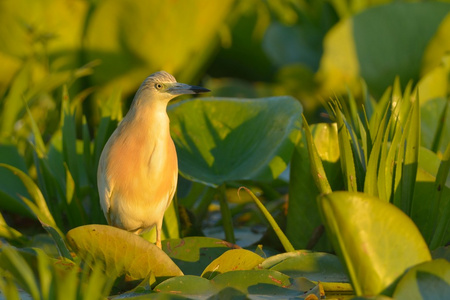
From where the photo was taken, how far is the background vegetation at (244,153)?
1.73m

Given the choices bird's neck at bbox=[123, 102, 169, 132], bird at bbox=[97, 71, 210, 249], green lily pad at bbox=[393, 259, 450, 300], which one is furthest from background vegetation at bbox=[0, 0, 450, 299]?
bird's neck at bbox=[123, 102, 169, 132]

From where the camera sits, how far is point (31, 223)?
9.76 feet

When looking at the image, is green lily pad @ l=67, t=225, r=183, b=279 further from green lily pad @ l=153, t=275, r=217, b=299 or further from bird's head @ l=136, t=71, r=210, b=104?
bird's head @ l=136, t=71, r=210, b=104

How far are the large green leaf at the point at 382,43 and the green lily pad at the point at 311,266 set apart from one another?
1778 mm

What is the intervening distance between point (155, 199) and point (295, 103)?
608mm

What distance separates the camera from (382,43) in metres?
3.73

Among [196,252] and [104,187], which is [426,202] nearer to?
[196,252]

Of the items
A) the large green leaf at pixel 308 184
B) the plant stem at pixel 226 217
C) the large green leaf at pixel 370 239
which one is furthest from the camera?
the plant stem at pixel 226 217

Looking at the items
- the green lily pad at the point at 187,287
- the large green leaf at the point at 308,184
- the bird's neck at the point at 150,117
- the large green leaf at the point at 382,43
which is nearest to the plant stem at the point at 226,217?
the large green leaf at the point at 308,184

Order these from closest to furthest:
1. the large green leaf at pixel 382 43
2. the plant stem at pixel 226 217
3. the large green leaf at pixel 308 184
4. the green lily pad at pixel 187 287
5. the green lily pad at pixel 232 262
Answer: the green lily pad at pixel 187 287 → the green lily pad at pixel 232 262 → the large green leaf at pixel 308 184 → the plant stem at pixel 226 217 → the large green leaf at pixel 382 43

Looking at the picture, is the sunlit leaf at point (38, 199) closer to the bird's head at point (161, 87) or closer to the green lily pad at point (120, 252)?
the green lily pad at point (120, 252)

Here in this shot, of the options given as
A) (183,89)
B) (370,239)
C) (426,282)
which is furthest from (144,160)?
(426,282)

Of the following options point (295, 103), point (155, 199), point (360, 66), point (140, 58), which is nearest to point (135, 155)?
point (155, 199)

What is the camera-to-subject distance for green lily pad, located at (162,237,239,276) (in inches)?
87.6
